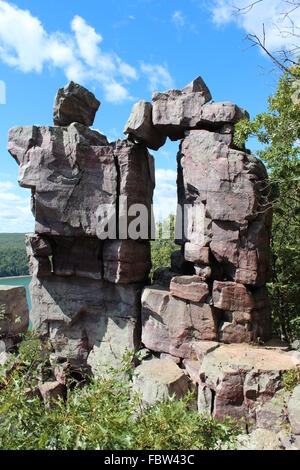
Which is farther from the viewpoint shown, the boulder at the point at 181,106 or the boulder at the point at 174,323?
the boulder at the point at 181,106

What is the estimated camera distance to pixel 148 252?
1069cm

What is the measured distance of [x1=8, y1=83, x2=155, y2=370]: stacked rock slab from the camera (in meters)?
9.68

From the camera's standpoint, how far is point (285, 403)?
6039 millimetres

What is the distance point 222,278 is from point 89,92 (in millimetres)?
6479

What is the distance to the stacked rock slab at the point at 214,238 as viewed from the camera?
8211 mm

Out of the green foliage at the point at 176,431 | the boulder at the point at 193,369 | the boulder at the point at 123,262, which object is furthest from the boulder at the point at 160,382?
the green foliage at the point at 176,431

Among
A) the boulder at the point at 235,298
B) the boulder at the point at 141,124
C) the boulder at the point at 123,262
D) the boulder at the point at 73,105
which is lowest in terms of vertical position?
the boulder at the point at 235,298

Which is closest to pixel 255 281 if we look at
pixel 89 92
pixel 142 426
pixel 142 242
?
pixel 142 242

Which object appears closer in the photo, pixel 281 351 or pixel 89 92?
pixel 281 351

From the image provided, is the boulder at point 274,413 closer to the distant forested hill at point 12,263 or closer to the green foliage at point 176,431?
the green foliage at point 176,431

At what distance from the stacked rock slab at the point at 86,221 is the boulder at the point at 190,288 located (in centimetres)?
143

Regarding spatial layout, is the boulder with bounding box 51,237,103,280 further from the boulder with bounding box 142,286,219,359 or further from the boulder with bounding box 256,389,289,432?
the boulder with bounding box 256,389,289,432

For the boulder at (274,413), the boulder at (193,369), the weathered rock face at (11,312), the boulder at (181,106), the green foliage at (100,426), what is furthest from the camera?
the weathered rock face at (11,312)
